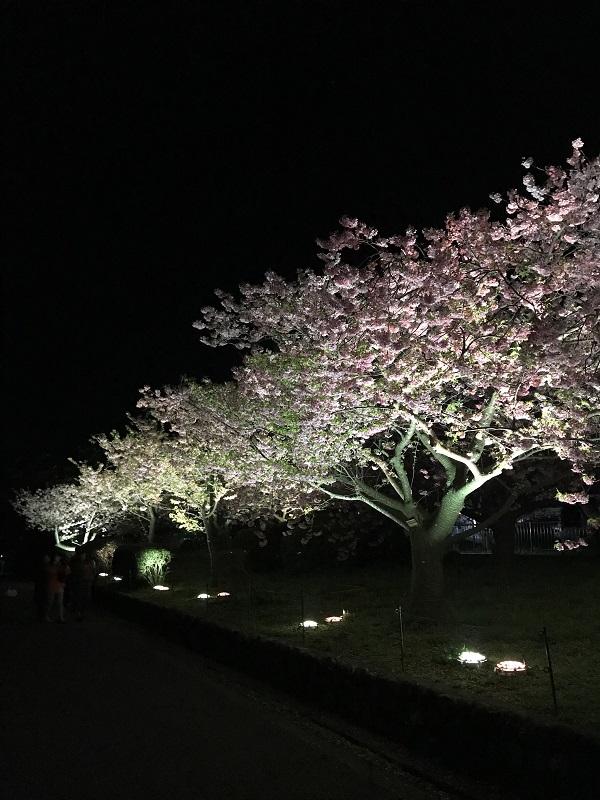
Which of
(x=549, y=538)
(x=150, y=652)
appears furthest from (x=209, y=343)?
(x=549, y=538)

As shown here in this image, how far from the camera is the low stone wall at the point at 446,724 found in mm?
4484

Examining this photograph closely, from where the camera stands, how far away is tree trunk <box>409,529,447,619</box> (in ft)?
35.3

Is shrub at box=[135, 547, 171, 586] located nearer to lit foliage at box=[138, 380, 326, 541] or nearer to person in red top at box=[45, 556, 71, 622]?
lit foliage at box=[138, 380, 326, 541]

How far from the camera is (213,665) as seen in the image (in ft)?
34.9

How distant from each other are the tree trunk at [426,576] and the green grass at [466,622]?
26 cm

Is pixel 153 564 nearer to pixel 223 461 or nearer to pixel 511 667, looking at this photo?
pixel 223 461

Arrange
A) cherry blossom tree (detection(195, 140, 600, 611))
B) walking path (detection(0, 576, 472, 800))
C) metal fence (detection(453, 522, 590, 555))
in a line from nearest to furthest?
1. walking path (detection(0, 576, 472, 800))
2. cherry blossom tree (detection(195, 140, 600, 611))
3. metal fence (detection(453, 522, 590, 555))

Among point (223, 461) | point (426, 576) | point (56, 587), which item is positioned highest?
point (223, 461)

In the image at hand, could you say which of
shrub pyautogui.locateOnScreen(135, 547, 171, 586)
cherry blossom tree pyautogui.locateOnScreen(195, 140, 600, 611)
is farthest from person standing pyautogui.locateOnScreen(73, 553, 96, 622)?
cherry blossom tree pyautogui.locateOnScreen(195, 140, 600, 611)

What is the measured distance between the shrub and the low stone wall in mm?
12222

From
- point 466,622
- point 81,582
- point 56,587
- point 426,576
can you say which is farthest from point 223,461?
point 81,582

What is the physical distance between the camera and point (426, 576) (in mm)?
10953

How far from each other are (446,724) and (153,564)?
17106 mm

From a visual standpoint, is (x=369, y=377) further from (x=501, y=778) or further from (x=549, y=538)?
(x=549, y=538)
